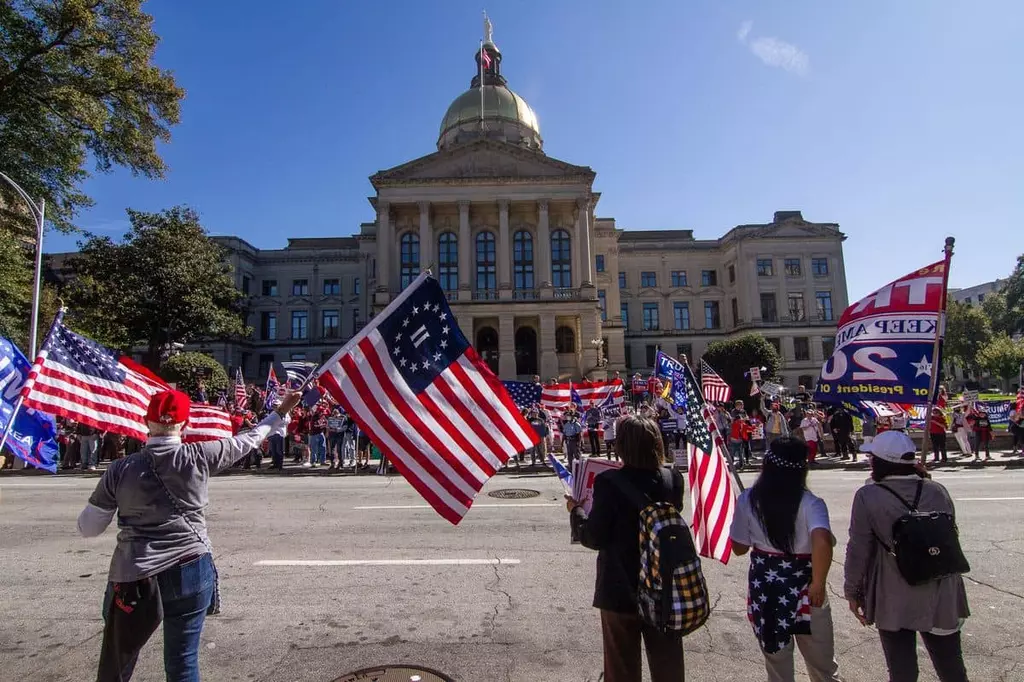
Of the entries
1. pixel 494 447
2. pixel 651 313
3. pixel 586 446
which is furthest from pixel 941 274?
pixel 651 313

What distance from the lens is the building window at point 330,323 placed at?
61719 millimetres

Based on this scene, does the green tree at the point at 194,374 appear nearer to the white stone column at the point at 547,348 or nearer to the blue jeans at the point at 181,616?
the white stone column at the point at 547,348

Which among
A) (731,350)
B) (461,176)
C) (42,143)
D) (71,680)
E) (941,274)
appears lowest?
(71,680)

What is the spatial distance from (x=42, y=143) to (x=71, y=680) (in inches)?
939

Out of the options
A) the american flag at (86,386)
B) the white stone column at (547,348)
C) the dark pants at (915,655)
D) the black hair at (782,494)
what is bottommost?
the dark pants at (915,655)

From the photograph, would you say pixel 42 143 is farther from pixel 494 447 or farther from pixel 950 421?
pixel 950 421

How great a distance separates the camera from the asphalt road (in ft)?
13.5

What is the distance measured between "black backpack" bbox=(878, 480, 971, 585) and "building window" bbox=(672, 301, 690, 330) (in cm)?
6229

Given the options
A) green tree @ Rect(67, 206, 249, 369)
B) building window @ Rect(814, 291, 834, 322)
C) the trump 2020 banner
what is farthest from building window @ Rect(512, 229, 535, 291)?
the trump 2020 banner

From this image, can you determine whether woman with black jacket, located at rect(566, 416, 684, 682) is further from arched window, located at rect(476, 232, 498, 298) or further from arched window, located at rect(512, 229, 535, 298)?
arched window, located at rect(512, 229, 535, 298)

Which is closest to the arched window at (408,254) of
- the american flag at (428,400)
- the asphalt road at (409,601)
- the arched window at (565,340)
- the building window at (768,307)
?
the arched window at (565,340)

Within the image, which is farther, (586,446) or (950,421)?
(586,446)

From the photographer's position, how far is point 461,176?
166 ft

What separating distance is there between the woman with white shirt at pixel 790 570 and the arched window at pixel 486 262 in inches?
1910
